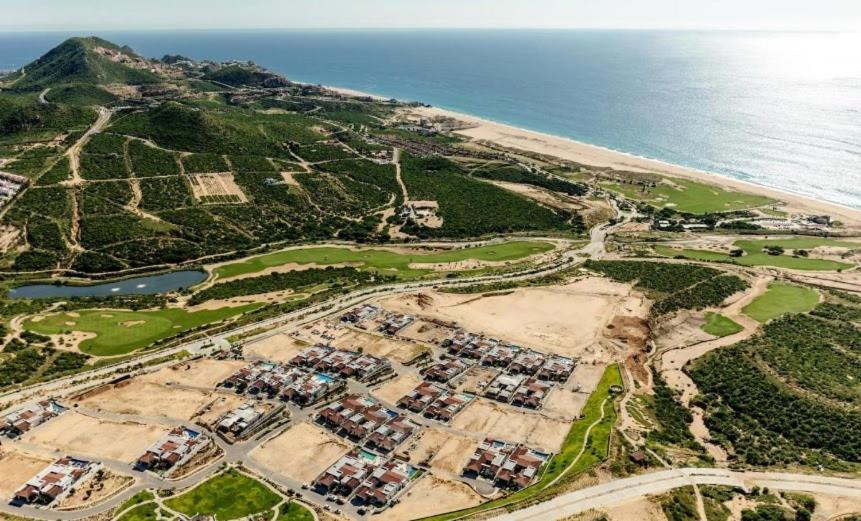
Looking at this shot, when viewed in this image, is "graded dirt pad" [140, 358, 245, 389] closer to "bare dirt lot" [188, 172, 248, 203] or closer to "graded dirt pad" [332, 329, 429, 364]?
"graded dirt pad" [332, 329, 429, 364]

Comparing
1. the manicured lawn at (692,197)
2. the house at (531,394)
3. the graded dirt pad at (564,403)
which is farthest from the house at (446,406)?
the manicured lawn at (692,197)

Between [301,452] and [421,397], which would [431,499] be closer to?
[301,452]

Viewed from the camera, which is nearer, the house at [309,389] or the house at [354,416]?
the house at [354,416]

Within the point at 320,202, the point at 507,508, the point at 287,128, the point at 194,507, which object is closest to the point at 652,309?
the point at 507,508

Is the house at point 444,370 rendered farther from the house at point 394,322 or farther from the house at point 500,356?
the house at point 394,322

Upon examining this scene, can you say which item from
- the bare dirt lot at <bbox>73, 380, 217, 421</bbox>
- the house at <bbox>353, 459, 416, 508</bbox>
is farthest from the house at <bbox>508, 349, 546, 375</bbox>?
the bare dirt lot at <bbox>73, 380, 217, 421</bbox>

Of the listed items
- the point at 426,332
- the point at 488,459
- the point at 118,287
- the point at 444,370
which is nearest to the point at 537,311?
the point at 426,332

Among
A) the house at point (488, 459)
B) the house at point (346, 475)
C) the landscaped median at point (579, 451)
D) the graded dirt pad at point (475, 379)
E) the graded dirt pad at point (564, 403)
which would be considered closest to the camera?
the landscaped median at point (579, 451)
